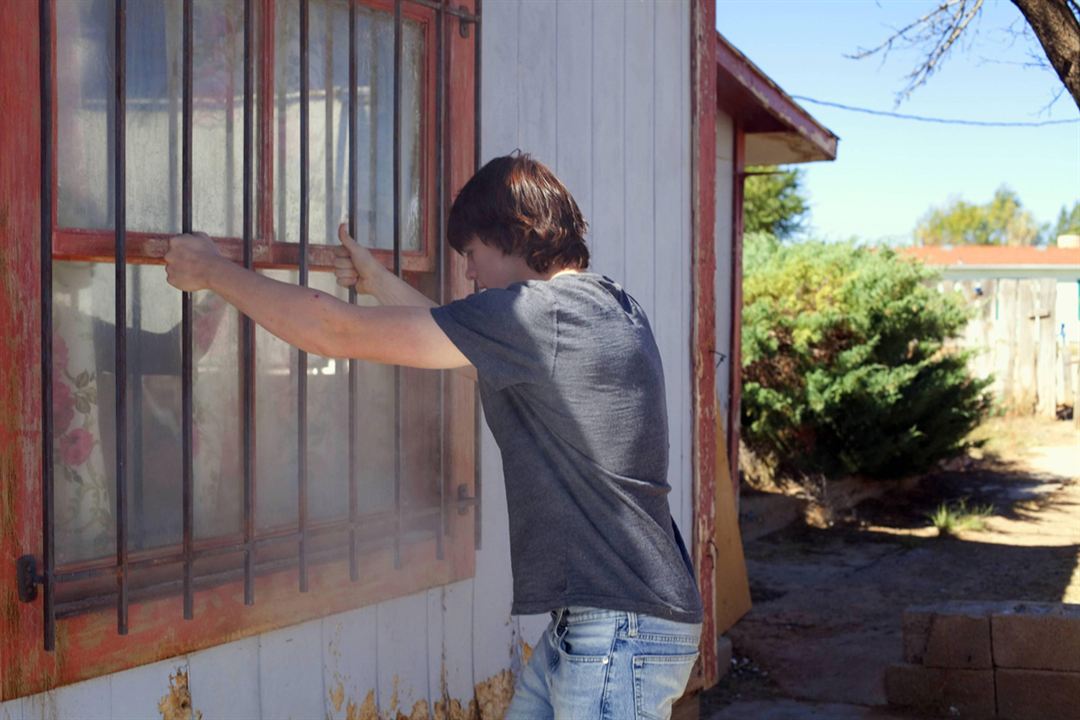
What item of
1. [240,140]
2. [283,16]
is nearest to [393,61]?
[283,16]

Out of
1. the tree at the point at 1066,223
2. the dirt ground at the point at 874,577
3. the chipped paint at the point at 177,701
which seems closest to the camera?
the chipped paint at the point at 177,701

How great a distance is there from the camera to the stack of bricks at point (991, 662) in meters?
5.31

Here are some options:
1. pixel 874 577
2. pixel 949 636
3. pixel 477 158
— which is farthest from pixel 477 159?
pixel 874 577

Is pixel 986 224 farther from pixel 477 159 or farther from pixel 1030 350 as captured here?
pixel 477 159

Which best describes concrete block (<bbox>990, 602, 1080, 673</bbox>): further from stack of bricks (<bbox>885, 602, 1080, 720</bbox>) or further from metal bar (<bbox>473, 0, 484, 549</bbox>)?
metal bar (<bbox>473, 0, 484, 549</bbox>)

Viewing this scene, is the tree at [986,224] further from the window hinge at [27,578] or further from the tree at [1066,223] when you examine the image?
the window hinge at [27,578]

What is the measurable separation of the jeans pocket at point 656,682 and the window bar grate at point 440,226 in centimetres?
111

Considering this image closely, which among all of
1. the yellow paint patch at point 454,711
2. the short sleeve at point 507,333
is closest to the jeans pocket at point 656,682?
the short sleeve at point 507,333

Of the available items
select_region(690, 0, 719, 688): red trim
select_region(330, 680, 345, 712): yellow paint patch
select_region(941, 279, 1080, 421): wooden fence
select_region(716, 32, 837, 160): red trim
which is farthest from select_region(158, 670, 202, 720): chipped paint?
select_region(941, 279, 1080, 421): wooden fence

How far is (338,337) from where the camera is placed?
2271mm

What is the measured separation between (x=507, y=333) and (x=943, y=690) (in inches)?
162

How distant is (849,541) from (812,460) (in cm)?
104

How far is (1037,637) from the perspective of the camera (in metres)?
5.36

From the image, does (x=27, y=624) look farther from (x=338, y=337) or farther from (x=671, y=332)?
(x=671, y=332)
